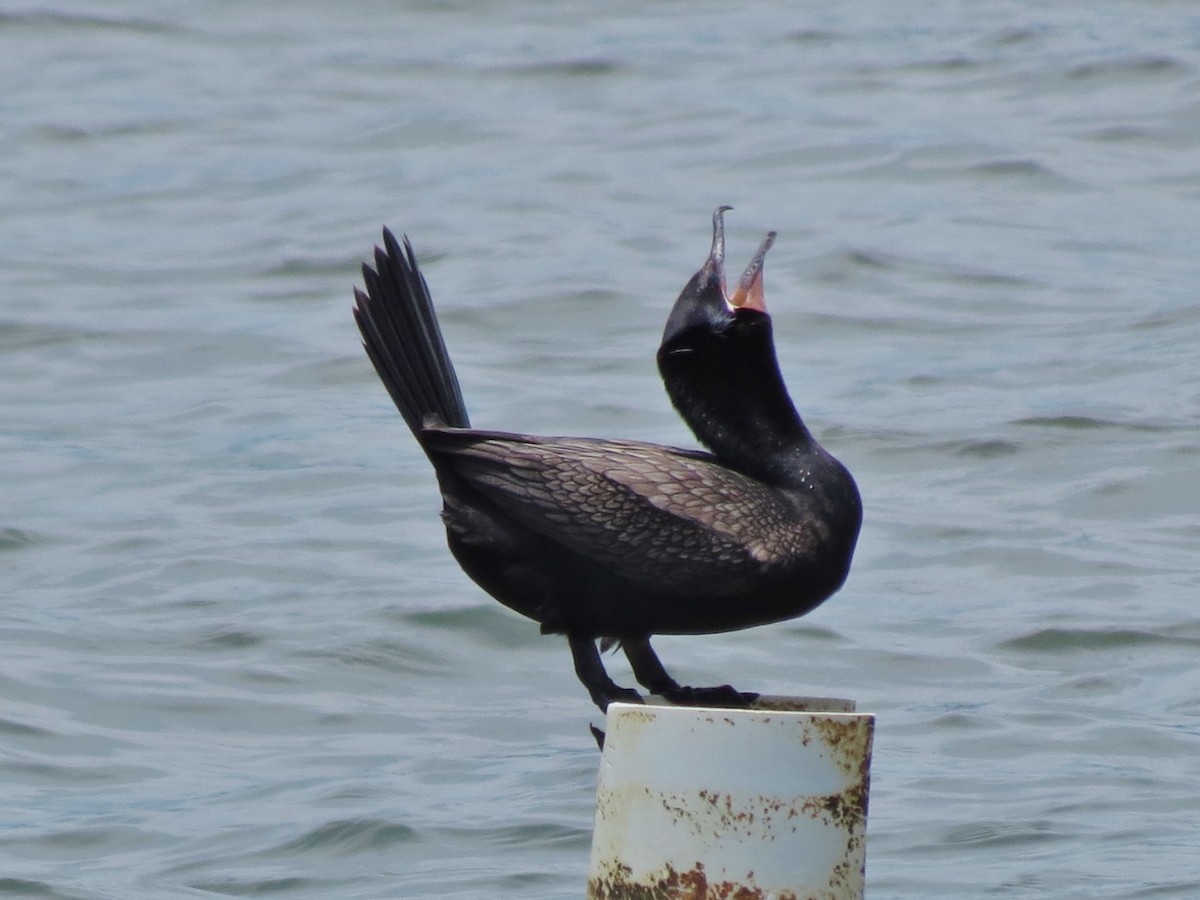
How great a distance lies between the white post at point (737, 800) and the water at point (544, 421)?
8.80 feet

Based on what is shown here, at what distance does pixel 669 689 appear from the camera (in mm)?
4586

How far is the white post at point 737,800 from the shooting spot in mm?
3863

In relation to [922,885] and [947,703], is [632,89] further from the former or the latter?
[922,885]

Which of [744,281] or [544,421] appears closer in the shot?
[744,281]

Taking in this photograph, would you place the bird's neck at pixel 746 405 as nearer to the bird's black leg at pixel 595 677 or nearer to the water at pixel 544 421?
the bird's black leg at pixel 595 677

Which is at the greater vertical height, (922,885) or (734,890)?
(734,890)

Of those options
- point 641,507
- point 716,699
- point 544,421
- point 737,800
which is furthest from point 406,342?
point 544,421

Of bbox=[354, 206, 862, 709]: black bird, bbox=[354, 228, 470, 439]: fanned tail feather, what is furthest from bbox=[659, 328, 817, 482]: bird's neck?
bbox=[354, 228, 470, 439]: fanned tail feather

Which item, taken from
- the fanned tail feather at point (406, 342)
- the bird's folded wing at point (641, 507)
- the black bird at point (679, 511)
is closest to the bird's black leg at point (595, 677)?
the black bird at point (679, 511)

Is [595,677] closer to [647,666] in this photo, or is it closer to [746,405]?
[647,666]

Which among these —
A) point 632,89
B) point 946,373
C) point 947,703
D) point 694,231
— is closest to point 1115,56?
point 632,89

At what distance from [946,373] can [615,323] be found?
1.93 meters

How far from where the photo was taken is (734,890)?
3.94 meters

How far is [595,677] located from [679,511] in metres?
0.37
